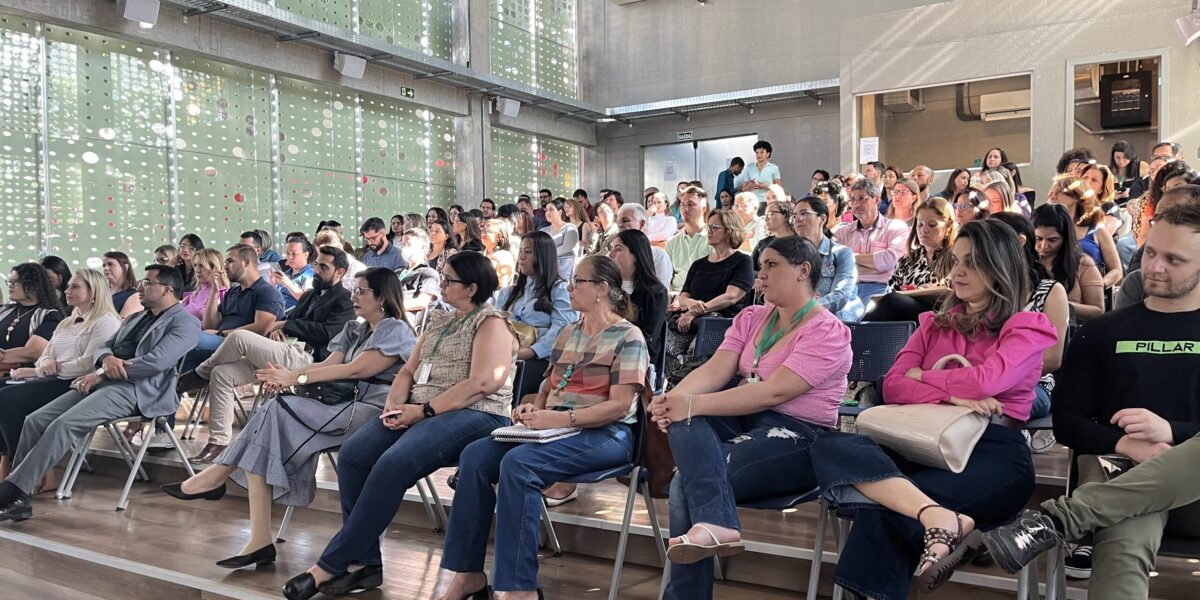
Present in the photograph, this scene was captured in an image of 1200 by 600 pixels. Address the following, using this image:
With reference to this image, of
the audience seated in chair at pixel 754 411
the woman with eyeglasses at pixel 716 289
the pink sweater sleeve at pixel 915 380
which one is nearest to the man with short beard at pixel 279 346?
the woman with eyeglasses at pixel 716 289

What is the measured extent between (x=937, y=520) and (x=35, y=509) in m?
4.65

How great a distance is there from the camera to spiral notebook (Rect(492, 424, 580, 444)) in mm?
3064

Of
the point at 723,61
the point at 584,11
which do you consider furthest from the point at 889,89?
the point at 584,11

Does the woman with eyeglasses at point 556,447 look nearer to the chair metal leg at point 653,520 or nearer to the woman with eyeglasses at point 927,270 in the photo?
the chair metal leg at point 653,520

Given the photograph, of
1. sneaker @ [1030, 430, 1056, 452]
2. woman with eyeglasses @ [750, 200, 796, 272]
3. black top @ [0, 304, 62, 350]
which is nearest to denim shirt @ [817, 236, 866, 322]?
woman with eyeglasses @ [750, 200, 796, 272]

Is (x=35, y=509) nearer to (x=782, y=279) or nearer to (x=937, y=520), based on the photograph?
(x=782, y=279)

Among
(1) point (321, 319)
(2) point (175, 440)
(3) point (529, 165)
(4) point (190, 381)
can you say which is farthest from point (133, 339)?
(3) point (529, 165)

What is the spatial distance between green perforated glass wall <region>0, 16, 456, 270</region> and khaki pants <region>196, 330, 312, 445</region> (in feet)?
15.2

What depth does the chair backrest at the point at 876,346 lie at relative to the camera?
3.44m

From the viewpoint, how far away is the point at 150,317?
5.16 metres

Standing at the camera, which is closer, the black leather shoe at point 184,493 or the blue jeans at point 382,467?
the blue jeans at point 382,467

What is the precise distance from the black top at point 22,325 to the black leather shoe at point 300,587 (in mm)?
3407

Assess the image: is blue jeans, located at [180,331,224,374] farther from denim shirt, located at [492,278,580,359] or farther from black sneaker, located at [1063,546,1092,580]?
black sneaker, located at [1063,546,1092,580]

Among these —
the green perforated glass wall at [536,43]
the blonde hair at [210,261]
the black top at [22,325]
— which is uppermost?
the green perforated glass wall at [536,43]
